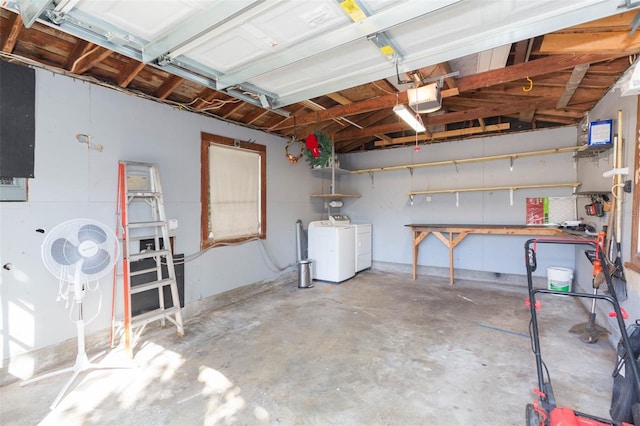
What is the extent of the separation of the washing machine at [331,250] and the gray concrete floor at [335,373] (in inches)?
58.1

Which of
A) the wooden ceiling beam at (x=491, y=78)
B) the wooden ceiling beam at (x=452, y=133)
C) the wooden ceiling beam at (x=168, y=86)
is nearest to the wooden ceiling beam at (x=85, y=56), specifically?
the wooden ceiling beam at (x=168, y=86)

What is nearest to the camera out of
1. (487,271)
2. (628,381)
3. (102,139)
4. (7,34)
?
(628,381)

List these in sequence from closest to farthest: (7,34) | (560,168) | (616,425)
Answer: (616,425)
(7,34)
(560,168)

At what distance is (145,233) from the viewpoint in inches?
132

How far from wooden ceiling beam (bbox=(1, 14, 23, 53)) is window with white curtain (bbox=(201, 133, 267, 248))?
189cm

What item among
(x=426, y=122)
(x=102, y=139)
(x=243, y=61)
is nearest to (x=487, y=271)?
(x=426, y=122)

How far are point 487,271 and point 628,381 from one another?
3986mm

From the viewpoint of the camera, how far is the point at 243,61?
2217 mm

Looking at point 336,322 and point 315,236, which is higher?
point 315,236

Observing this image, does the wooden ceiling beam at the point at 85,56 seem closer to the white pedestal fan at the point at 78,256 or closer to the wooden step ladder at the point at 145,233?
the wooden step ladder at the point at 145,233

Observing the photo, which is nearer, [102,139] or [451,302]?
[102,139]

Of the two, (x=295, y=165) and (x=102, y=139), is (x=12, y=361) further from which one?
(x=295, y=165)

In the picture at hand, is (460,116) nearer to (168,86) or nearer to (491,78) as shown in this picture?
(491,78)

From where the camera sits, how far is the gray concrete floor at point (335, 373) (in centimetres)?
200
